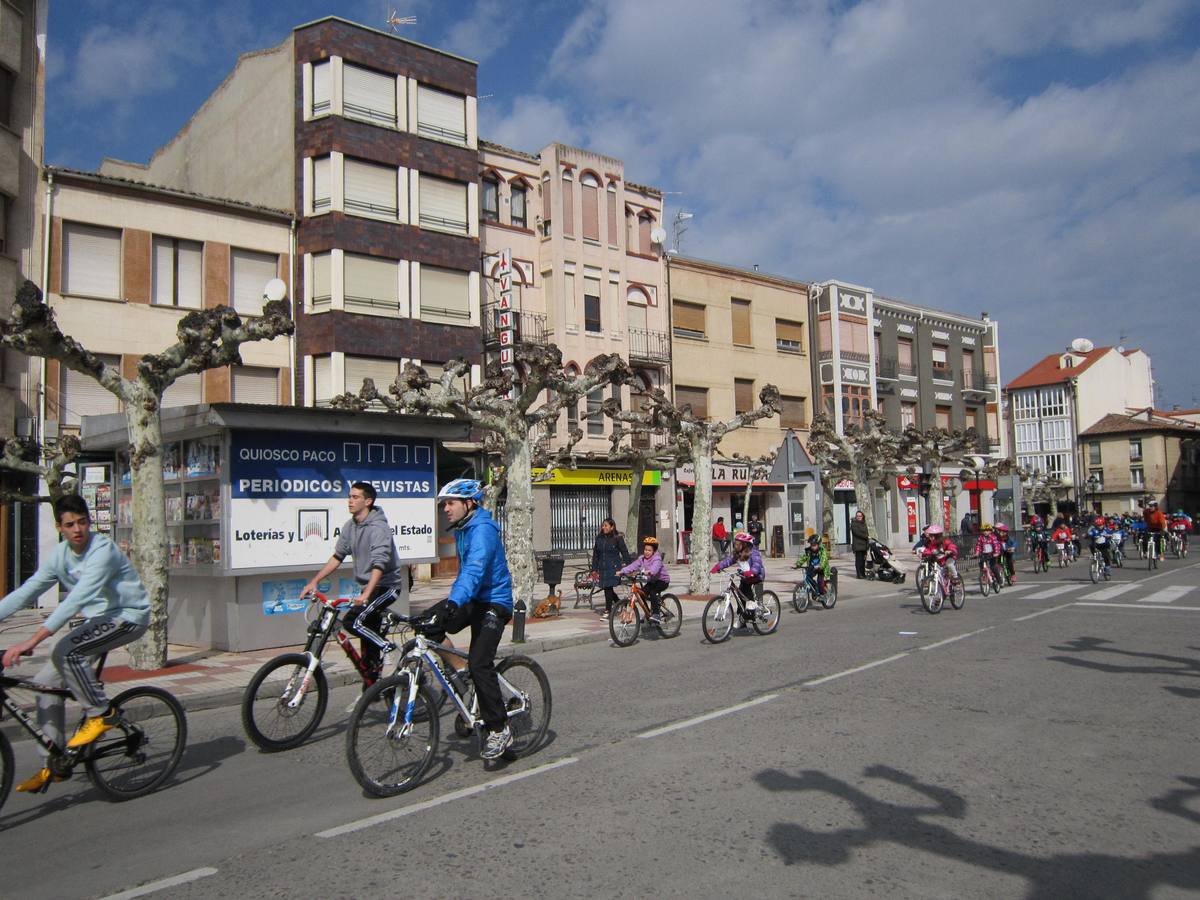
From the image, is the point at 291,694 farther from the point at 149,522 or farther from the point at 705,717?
the point at 149,522

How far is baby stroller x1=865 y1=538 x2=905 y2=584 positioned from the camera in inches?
916

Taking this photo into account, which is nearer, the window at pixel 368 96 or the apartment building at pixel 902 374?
the window at pixel 368 96

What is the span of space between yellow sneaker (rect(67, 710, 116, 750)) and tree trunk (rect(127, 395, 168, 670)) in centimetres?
549

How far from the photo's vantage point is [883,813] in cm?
534

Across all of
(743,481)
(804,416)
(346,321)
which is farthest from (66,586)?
(804,416)

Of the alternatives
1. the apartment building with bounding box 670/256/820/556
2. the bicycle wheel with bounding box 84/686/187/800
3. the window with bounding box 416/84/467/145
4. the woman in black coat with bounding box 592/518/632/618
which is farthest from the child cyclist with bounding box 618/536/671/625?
the apartment building with bounding box 670/256/820/556

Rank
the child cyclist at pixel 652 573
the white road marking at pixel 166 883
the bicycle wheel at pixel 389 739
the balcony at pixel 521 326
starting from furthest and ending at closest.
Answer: the balcony at pixel 521 326, the child cyclist at pixel 652 573, the bicycle wheel at pixel 389 739, the white road marking at pixel 166 883

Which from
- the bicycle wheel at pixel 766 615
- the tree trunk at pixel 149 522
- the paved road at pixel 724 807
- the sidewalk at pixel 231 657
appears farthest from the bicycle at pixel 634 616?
the tree trunk at pixel 149 522

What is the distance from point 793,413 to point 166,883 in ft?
130

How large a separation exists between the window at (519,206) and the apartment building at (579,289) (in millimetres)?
35

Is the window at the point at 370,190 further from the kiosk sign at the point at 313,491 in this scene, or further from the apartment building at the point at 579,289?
the kiosk sign at the point at 313,491

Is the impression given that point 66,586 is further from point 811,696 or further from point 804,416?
point 804,416

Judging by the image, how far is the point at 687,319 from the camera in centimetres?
3788

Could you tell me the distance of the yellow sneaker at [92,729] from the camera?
593 cm
